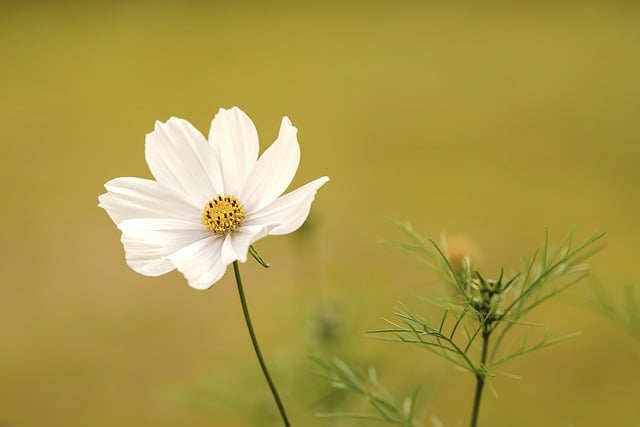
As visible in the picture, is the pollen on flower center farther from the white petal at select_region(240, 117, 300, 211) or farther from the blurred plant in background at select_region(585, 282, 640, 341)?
the blurred plant in background at select_region(585, 282, 640, 341)

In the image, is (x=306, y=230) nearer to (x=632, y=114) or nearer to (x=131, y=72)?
(x=632, y=114)

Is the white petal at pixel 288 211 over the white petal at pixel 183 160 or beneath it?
beneath

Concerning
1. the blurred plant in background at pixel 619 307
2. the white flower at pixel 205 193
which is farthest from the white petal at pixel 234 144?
the blurred plant in background at pixel 619 307

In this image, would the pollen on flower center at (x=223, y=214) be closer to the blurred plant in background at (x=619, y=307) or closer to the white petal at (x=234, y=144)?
the white petal at (x=234, y=144)

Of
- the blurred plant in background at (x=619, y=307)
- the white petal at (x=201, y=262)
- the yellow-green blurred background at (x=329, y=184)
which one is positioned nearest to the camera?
the white petal at (x=201, y=262)

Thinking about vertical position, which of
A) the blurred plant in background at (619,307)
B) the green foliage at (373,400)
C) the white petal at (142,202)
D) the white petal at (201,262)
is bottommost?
the green foliage at (373,400)

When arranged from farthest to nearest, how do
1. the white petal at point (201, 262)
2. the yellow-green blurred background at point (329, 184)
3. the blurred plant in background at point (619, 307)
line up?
1. the yellow-green blurred background at point (329, 184)
2. the blurred plant in background at point (619, 307)
3. the white petal at point (201, 262)

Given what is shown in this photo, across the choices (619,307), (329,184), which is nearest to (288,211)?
(619,307)
